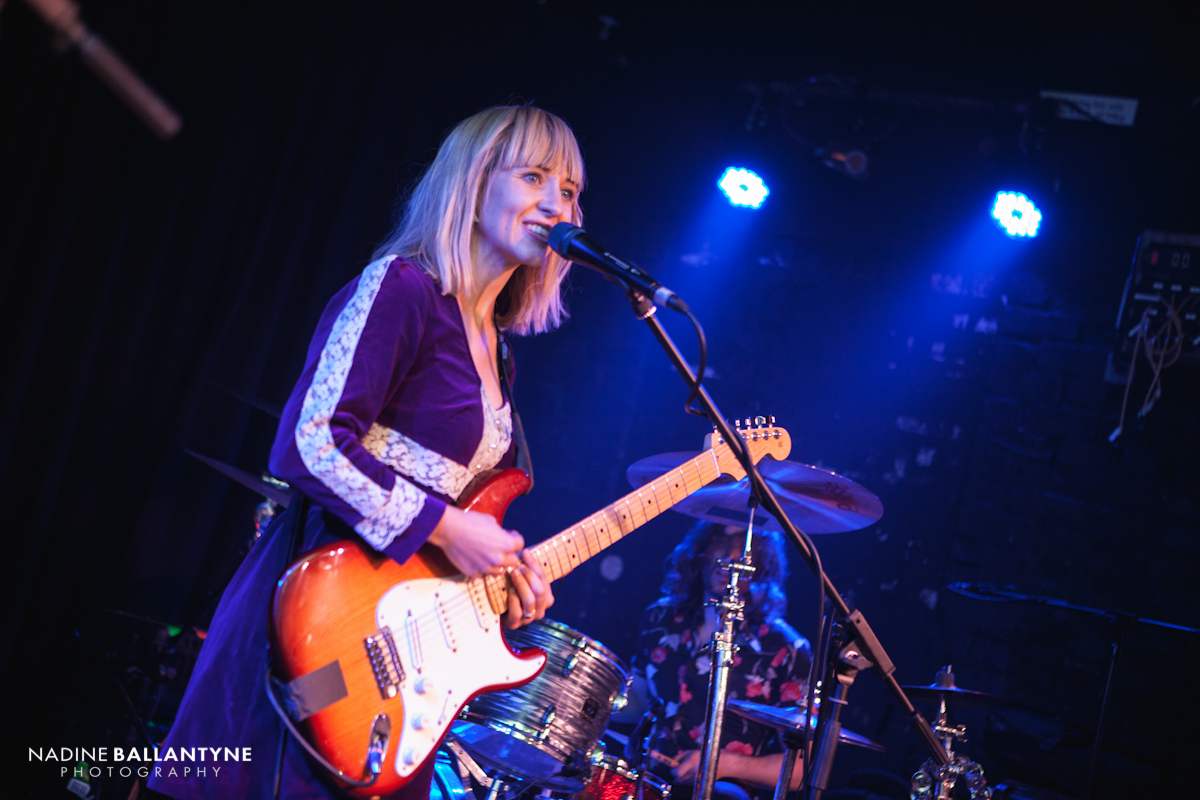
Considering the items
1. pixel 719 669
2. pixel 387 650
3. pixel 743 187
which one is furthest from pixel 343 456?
pixel 743 187

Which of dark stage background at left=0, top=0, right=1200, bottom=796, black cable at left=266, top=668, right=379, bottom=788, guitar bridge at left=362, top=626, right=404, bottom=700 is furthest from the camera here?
dark stage background at left=0, top=0, right=1200, bottom=796

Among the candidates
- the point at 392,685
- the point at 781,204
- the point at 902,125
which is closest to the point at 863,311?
A: the point at 781,204

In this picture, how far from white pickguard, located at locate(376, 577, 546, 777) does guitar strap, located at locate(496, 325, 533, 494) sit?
332 mm

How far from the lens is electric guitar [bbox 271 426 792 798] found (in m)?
1.66

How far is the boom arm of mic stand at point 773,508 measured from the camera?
187 cm

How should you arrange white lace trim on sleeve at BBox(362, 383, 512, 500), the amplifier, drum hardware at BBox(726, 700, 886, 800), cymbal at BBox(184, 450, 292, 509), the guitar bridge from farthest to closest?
1. the amplifier
2. cymbal at BBox(184, 450, 292, 509)
3. drum hardware at BBox(726, 700, 886, 800)
4. white lace trim on sleeve at BBox(362, 383, 512, 500)
5. the guitar bridge

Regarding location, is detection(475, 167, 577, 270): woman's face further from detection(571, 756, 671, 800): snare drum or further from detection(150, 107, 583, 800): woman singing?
detection(571, 756, 671, 800): snare drum

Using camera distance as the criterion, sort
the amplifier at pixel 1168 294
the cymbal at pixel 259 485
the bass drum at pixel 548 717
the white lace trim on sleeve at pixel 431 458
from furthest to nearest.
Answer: the amplifier at pixel 1168 294, the cymbal at pixel 259 485, the bass drum at pixel 548 717, the white lace trim on sleeve at pixel 431 458

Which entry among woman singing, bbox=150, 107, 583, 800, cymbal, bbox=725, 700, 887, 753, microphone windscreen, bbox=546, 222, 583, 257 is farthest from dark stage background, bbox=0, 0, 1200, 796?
microphone windscreen, bbox=546, 222, 583, 257

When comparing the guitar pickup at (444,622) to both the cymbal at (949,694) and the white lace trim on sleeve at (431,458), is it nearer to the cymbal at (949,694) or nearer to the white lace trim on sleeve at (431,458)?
the white lace trim on sleeve at (431,458)

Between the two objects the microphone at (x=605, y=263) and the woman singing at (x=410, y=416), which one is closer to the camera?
the woman singing at (x=410, y=416)

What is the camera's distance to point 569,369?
4930mm

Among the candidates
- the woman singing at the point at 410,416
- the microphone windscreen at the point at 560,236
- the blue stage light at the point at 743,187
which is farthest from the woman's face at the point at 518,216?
the blue stage light at the point at 743,187

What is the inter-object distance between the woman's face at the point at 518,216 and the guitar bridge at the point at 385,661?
919 mm
